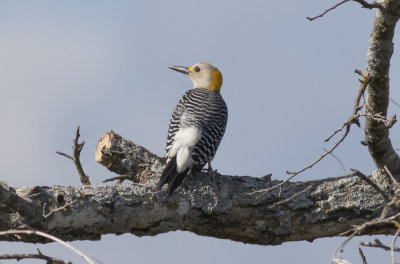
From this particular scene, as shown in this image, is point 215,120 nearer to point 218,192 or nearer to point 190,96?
point 190,96

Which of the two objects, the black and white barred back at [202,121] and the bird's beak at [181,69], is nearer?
the black and white barred back at [202,121]

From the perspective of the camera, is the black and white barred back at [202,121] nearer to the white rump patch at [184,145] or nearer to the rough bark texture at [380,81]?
the white rump patch at [184,145]

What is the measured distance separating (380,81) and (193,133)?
1.80m

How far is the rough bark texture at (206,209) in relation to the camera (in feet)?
15.8

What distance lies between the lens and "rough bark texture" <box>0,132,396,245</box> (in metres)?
4.83

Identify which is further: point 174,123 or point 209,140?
point 174,123

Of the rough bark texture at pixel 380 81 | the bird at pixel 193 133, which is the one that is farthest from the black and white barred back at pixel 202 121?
the rough bark texture at pixel 380 81

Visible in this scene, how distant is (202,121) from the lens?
649 centimetres

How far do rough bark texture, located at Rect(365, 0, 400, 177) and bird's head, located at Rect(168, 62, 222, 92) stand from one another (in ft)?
10.2

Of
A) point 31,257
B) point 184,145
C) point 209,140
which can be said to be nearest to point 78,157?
point 184,145

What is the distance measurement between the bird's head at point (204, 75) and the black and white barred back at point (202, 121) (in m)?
0.79

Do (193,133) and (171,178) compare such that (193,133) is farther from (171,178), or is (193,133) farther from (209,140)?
(171,178)

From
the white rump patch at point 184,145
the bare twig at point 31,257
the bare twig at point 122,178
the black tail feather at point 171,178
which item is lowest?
the bare twig at point 31,257

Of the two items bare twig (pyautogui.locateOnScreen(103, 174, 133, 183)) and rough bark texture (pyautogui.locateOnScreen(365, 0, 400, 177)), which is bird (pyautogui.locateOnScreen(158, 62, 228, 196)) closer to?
bare twig (pyautogui.locateOnScreen(103, 174, 133, 183))
